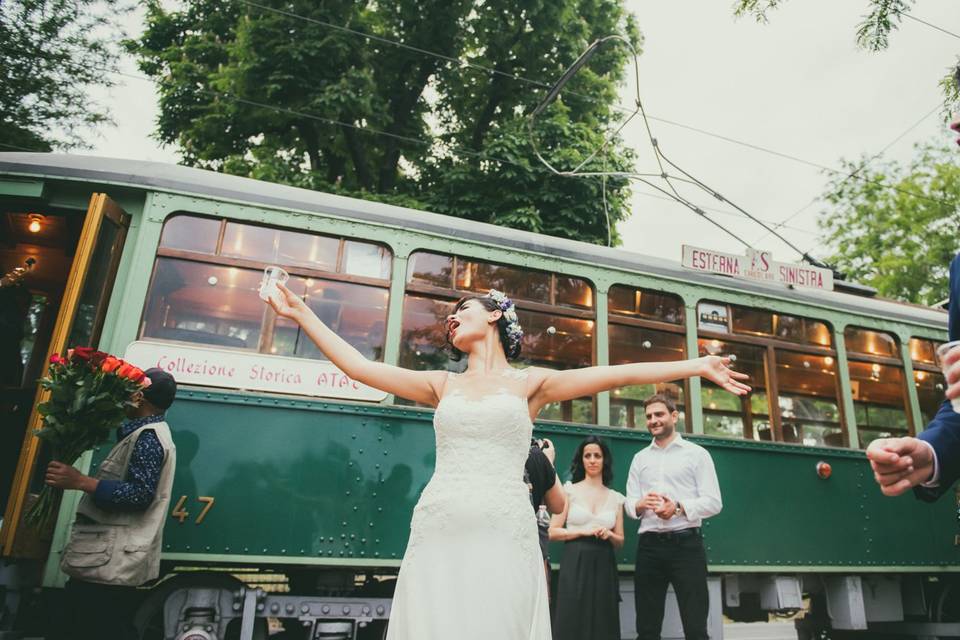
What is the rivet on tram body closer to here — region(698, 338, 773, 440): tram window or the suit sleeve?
region(698, 338, 773, 440): tram window

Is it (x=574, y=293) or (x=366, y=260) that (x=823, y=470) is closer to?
(x=574, y=293)

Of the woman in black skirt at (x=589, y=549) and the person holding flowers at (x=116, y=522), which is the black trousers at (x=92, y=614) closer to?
the person holding flowers at (x=116, y=522)

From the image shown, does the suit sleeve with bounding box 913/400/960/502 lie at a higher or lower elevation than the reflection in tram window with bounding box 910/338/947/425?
lower

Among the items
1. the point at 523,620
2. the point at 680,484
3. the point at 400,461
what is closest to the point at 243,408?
the point at 400,461

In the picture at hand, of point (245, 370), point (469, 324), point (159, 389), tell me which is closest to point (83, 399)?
point (159, 389)

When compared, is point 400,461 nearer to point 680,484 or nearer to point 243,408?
point 243,408

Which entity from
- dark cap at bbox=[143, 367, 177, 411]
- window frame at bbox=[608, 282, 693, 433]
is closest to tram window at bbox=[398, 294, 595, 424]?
window frame at bbox=[608, 282, 693, 433]

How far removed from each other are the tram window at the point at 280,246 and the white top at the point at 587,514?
2269 millimetres

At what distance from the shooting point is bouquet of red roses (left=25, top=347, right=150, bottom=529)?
9.63ft

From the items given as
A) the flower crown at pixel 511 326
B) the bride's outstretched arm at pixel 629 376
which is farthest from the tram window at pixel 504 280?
the bride's outstretched arm at pixel 629 376

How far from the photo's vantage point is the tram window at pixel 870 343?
5.98m

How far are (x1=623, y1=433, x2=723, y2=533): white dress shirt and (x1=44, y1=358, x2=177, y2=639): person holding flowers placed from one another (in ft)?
9.58

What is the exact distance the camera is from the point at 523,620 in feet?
6.19

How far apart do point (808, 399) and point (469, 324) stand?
14.8 feet
